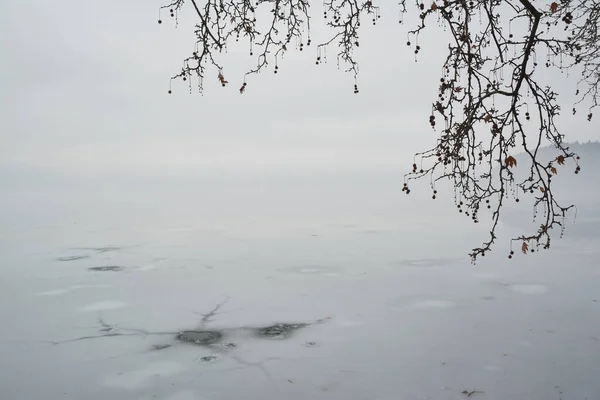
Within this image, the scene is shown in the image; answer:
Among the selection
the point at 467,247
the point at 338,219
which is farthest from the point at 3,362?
the point at 338,219

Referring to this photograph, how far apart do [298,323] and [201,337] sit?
1679 millimetres

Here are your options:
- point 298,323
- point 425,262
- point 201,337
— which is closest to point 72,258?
point 201,337

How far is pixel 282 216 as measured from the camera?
95.7 feet

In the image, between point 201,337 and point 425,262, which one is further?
point 425,262

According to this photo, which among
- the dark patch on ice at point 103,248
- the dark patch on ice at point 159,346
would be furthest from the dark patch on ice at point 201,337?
the dark patch on ice at point 103,248

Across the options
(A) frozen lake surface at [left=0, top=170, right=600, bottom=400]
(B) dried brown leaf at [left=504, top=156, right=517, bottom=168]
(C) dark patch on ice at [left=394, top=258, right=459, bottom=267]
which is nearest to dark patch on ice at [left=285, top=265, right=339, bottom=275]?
(A) frozen lake surface at [left=0, top=170, right=600, bottom=400]

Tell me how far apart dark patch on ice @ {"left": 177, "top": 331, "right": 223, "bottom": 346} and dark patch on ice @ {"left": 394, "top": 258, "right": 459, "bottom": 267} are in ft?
23.6

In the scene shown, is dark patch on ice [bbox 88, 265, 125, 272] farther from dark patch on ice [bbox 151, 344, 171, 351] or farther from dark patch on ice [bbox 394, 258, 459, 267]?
dark patch on ice [bbox 394, 258, 459, 267]

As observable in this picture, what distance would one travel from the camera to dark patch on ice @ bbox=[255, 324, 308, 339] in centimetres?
827

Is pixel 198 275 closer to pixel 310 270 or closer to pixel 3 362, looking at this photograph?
pixel 310 270

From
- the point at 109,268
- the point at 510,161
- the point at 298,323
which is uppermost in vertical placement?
A: the point at 510,161

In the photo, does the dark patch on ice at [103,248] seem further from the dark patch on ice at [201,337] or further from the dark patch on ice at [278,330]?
the dark patch on ice at [278,330]

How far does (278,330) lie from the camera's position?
853cm

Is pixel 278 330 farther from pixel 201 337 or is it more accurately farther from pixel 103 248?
pixel 103 248
